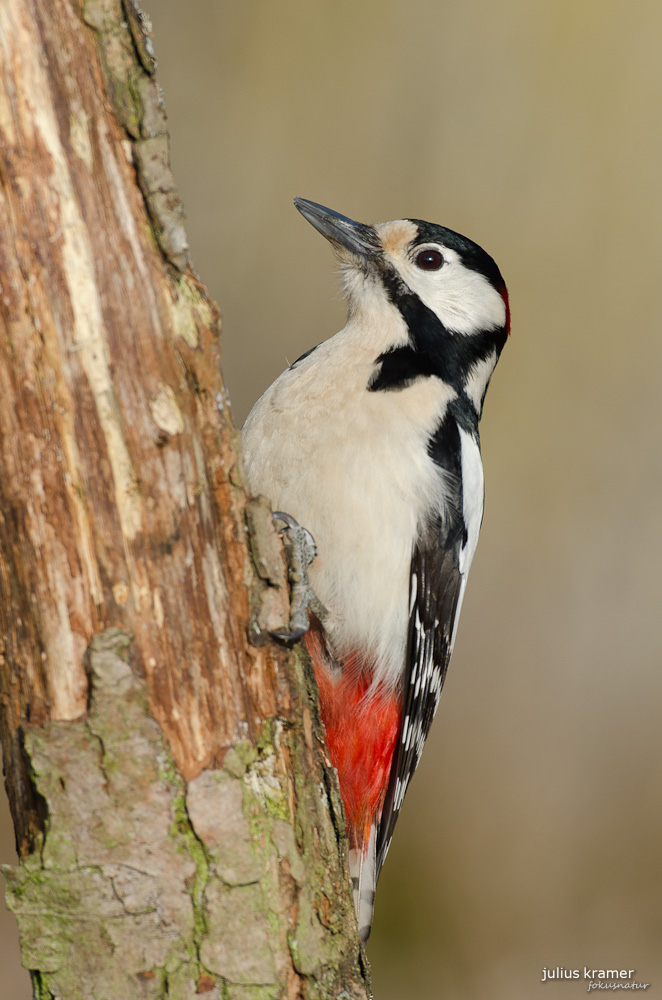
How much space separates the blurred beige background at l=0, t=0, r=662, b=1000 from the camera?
183 inches

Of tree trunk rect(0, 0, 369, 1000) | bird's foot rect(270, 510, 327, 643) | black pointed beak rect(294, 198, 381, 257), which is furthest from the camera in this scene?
black pointed beak rect(294, 198, 381, 257)

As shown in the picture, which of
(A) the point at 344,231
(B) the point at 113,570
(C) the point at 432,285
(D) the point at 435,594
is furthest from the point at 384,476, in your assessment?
(B) the point at 113,570

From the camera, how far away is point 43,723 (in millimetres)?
1539

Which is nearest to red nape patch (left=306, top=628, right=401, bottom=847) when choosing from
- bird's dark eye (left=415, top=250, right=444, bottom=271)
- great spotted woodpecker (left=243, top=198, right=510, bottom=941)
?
great spotted woodpecker (left=243, top=198, right=510, bottom=941)

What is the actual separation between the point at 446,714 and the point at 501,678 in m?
0.36

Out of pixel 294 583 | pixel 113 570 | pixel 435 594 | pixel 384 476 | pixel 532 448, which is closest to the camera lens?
pixel 113 570

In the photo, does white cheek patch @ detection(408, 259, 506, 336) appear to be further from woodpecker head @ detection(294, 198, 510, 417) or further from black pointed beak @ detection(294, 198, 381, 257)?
black pointed beak @ detection(294, 198, 381, 257)

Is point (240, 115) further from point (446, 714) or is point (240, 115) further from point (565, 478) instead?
point (446, 714)

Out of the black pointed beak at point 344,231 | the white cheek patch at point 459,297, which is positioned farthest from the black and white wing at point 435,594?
the black pointed beak at point 344,231

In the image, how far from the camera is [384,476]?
2633mm

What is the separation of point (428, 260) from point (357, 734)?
5.32ft

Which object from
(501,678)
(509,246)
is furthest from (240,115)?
(501,678)

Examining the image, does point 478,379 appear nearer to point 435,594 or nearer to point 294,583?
point 435,594

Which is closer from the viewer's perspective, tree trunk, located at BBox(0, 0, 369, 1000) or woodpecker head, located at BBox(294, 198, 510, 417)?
tree trunk, located at BBox(0, 0, 369, 1000)
